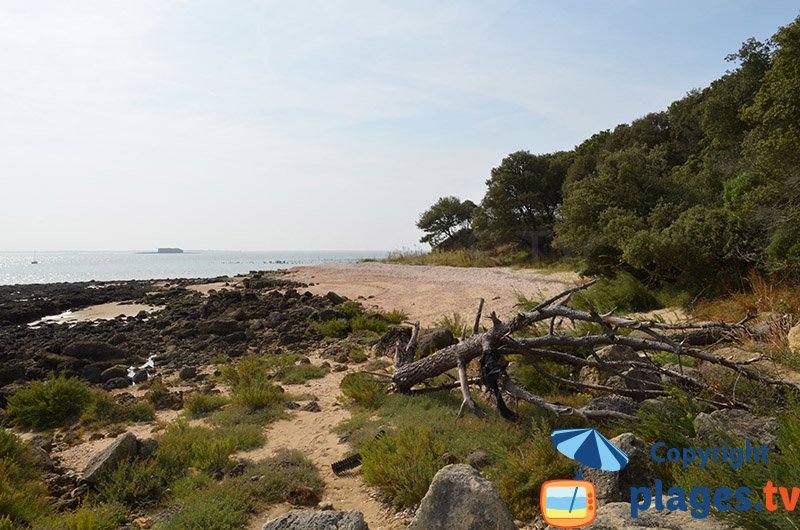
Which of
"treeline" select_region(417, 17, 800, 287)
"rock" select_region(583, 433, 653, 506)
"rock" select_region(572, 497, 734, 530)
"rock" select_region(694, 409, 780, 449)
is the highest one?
"treeline" select_region(417, 17, 800, 287)

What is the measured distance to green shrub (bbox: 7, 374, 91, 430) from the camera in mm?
8047

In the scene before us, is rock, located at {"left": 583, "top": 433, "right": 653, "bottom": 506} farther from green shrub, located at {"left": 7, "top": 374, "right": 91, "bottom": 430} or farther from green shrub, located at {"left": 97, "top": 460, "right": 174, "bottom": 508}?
green shrub, located at {"left": 7, "top": 374, "right": 91, "bottom": 430}

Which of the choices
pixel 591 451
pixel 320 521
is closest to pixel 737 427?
pixel 591 451

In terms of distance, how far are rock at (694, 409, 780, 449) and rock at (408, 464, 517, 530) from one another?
166cm

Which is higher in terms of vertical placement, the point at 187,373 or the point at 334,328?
the point at 334,328

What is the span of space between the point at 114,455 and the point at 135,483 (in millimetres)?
587

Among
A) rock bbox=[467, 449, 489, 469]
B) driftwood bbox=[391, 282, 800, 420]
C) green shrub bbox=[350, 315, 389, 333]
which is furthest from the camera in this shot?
green shrub bbox=[350, 315, 389, 333]

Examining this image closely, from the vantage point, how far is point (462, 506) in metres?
3.36

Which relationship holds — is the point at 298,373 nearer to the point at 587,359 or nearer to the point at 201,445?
the point at 201,445

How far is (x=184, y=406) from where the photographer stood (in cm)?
868

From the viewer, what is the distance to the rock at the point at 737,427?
3371 millimetres

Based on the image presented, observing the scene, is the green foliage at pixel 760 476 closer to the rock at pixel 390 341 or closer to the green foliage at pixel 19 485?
the green foliage at pixel 19 485

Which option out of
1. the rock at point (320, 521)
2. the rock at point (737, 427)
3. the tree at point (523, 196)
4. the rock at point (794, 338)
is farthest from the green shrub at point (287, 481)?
the tree at point (523, 196)

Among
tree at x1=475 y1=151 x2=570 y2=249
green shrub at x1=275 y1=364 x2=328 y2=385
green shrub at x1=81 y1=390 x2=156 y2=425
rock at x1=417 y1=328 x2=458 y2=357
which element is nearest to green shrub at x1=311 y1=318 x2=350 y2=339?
green shrub at x1=275 y1=364 x2=328 y2=385
